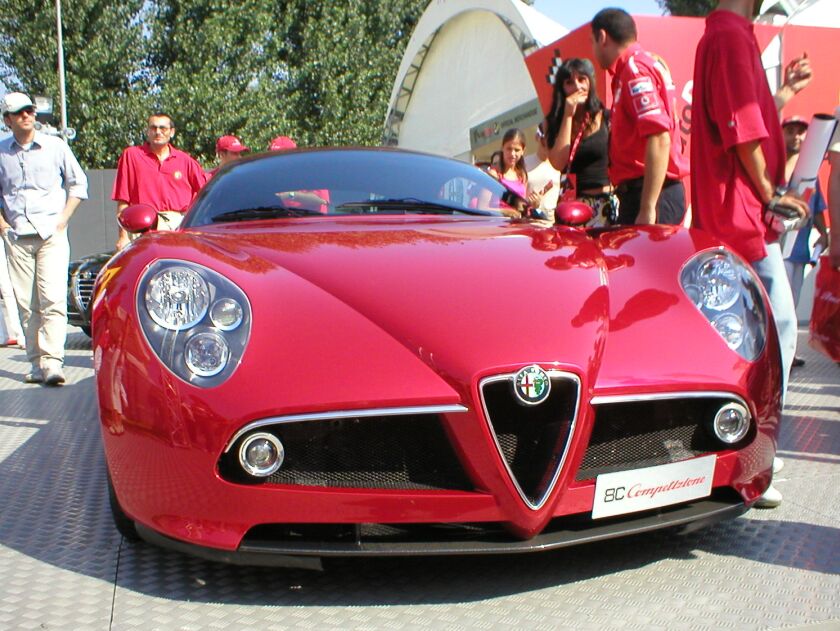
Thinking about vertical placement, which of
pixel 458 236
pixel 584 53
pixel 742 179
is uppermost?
pixel 584 53

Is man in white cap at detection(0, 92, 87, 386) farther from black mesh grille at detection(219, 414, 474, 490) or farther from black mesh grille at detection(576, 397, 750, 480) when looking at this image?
black mesh grille at detection(576, 397, 750, 480)

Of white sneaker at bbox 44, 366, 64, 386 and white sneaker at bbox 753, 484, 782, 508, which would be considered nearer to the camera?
white sneaker at bbox 753, 484, 782, 508

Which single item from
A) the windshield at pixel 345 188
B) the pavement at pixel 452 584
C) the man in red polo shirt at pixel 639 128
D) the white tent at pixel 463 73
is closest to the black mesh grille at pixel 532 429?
the pavement at pixel 452 584

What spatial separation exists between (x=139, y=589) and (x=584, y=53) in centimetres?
787

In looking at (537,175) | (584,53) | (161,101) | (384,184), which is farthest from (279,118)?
(384,184)

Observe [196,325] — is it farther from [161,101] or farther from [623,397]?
[161,101]

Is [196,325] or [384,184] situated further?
[384,184]

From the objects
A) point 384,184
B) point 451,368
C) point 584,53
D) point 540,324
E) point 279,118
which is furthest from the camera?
point 279,118

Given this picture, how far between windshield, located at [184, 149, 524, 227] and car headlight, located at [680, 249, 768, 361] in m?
1.01

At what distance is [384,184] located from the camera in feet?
11.9

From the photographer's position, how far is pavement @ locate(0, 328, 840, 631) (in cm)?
224

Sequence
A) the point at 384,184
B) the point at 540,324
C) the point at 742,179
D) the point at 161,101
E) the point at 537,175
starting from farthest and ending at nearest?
the point at 161,101, the point at 537,175, the point at 384,184, the point at 742,179, the point at 540,324

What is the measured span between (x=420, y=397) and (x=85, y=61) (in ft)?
87.3

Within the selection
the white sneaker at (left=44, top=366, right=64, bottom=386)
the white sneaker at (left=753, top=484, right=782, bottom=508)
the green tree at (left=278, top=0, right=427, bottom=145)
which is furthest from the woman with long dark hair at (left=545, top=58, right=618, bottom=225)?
the green tree at (left=278, top=0, right=427, bottom=145)
